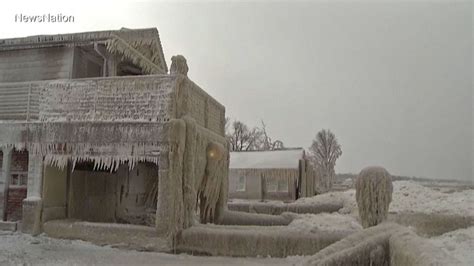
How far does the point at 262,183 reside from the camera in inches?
1248

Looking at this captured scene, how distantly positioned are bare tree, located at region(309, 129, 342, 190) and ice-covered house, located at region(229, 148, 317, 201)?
100.0 ft

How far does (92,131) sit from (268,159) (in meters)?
Answer: 21.2

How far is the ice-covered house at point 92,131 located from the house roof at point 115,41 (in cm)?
4

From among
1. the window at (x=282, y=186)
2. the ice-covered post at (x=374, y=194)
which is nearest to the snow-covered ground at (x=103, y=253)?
the ice-covered post at (x=374, y=194)

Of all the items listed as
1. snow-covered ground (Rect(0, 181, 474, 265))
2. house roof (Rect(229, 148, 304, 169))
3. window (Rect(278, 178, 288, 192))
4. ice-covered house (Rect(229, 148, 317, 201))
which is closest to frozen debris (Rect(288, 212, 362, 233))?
snow-covered ground (Rect(0, 181, 474, 265))

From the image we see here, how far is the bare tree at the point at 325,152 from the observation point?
6297 cm

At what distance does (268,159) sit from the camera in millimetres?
32375

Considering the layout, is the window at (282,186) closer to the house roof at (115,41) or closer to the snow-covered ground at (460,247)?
the house roof at (115,41)

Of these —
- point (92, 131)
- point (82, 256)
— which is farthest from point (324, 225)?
point (92, 131)

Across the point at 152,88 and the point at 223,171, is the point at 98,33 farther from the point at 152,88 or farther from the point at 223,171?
the point at 223,171

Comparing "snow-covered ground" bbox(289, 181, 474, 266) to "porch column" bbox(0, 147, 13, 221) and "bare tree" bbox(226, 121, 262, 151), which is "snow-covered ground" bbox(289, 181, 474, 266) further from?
"bare tree" bbox(226, 121, 262, 151)

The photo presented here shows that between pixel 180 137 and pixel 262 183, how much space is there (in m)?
20.6

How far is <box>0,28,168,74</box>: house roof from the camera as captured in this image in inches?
562

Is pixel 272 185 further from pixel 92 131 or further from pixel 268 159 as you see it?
pixel 92 131
